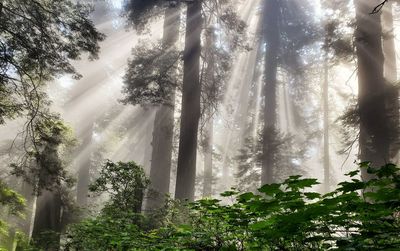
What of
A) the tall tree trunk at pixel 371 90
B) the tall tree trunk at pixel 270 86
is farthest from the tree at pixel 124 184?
the tall tree trunk at pixel 270 86

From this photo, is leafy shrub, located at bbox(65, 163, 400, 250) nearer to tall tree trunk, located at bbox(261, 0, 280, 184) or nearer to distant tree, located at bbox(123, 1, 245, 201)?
distant tree, located at bbox(123, 1, 245, 201)

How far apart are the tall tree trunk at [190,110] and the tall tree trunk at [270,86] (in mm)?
7217

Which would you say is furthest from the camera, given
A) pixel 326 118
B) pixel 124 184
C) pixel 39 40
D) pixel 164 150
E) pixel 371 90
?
pixel 326 118

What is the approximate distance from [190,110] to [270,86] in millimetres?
10936

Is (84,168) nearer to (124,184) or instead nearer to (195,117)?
(195,117)

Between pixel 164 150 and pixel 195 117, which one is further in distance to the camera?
pixel 164 150

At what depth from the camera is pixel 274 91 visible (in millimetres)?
24062

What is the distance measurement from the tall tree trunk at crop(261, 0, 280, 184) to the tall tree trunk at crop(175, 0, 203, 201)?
7.22 metres

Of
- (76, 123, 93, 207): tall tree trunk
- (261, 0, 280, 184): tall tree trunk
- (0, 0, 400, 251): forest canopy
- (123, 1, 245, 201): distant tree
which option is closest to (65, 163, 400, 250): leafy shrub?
(0, 0, 400, 251): forest canopy

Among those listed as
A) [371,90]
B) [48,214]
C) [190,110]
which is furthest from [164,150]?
[371,90]

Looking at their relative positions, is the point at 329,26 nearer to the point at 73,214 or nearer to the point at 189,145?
the point at 189,145

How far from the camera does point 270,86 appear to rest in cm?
2394

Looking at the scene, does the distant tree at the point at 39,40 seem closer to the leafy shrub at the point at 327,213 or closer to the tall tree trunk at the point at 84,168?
the leafy shrub at the point at 327,213

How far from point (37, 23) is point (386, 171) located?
1040 centimetres
